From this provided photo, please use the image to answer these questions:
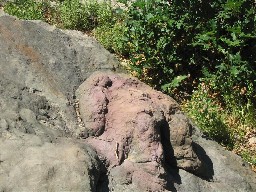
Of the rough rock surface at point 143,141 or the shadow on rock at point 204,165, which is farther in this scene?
the shadow on rock at point 204,165

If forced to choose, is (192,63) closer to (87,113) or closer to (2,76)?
(87,113)

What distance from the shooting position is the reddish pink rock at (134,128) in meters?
3.28

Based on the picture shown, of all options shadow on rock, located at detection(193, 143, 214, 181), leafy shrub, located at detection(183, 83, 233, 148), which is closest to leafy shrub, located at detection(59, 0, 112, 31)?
leafy shrub, located at detection(183, 83, 233, 148)

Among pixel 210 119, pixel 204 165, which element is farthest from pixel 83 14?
pixel 204 165

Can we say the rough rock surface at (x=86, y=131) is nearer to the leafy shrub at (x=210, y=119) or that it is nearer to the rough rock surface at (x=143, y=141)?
the rough rock surface at (x=143, y=141)

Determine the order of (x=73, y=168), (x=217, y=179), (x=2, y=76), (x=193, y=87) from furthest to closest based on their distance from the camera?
(x=193, y=87) < (x=217, y=179) < (x=2, y=76) < (x=73, y=168)

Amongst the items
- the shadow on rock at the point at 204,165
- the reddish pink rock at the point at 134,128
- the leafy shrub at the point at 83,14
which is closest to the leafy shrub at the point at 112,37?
the leafy shrub at the point at 83,14

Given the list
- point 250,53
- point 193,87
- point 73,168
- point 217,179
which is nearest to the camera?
point 73,168

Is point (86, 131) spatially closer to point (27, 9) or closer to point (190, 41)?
point (190, 41)

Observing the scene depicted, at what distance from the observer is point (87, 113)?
357 centimetres

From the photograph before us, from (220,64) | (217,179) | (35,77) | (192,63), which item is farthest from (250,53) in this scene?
(35,77)

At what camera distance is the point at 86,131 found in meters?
3.46

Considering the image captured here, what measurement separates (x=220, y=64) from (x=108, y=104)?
7.01 ft

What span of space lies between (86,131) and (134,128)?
361 millimetres
